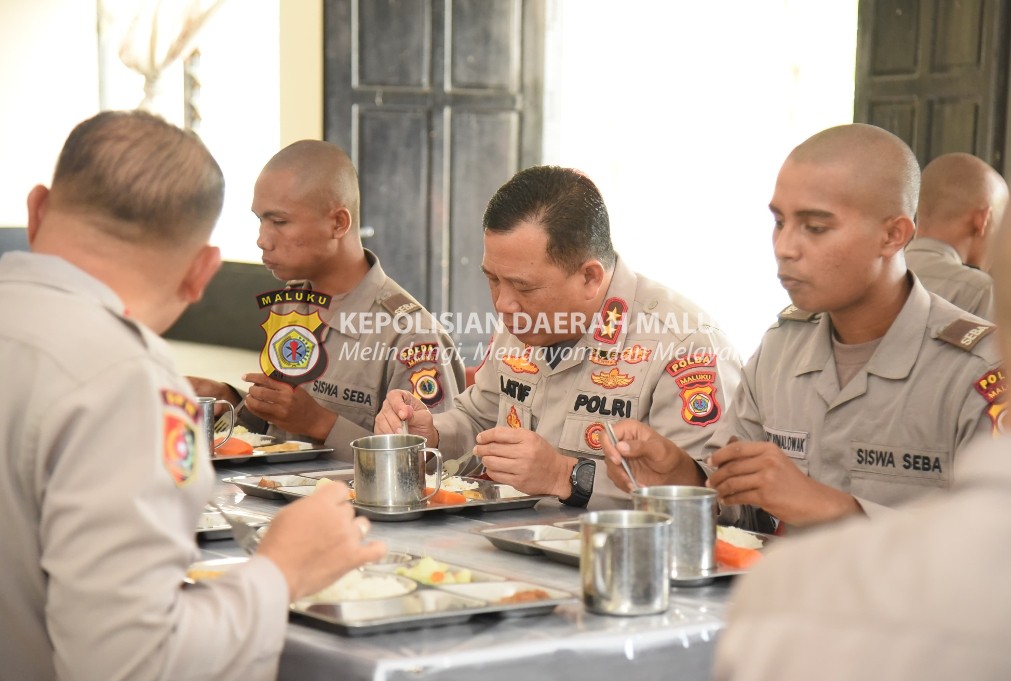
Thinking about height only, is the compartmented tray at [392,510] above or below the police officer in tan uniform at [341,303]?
below

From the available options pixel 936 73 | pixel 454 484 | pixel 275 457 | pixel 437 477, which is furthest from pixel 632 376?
pixel 936 73

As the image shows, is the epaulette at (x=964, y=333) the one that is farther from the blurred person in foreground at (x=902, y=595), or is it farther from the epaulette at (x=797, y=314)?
the blurred person in foreground at (x=902, y=595)

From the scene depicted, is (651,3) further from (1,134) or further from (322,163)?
(322,163)

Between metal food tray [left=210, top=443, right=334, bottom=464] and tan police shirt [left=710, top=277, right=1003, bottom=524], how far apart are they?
1115 mm

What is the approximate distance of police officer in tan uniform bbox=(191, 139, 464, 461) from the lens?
365cm

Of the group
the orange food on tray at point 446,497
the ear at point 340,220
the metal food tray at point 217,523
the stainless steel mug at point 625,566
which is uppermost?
the ear at point 340,220

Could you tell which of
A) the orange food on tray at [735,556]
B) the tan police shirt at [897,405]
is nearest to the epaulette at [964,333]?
the tan police shirt at [897,405]

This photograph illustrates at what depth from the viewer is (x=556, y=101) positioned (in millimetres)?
6785

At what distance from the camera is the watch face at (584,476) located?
2674 mm

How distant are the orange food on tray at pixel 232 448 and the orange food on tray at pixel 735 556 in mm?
1430

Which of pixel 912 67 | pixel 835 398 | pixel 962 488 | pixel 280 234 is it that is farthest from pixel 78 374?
pixel 912 67

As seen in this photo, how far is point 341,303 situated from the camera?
379cm

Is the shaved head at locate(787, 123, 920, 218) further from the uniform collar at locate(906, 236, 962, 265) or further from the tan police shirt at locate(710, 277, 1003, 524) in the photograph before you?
the uniform collar at locate(906, 236, 962, 265)

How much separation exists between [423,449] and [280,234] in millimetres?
1424
